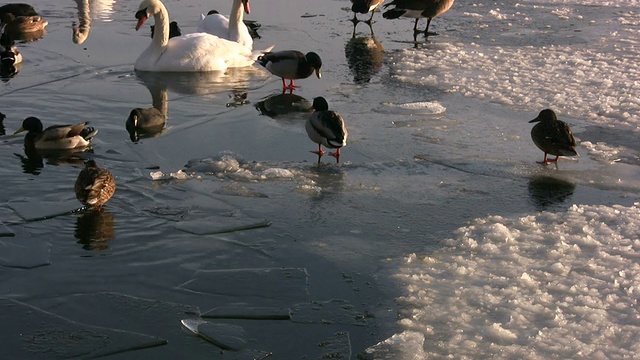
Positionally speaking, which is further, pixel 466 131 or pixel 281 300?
pixel 466 131

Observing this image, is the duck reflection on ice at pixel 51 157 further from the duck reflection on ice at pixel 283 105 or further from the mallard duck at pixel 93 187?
the duck reflection on ice at pixel 283 105

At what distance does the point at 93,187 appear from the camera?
7695 millimetres

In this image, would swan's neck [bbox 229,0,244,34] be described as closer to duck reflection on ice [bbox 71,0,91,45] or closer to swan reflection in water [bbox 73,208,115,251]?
duck reflection on ice [bbox 71,0,91,45]

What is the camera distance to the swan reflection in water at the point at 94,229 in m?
7.26

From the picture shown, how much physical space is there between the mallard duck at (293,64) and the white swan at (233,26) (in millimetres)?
2294

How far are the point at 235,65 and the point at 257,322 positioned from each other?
856 cm

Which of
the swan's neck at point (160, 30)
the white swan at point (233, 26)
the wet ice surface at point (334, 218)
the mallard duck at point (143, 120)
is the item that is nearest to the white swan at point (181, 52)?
the swan's neck at point (160, 30)

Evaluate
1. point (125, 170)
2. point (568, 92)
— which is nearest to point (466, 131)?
point (568, 92)

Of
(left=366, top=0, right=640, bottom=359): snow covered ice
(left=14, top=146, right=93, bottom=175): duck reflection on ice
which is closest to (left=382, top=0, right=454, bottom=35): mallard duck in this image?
(left=366, top=0, right=640, bottom=359): snow covered ice

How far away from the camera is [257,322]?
6145mm

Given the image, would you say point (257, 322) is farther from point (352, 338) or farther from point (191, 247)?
point (191, 247)

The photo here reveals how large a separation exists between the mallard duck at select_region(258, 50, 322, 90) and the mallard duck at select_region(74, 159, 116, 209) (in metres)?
5.09

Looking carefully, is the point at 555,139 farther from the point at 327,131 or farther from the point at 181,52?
the point at 181,52

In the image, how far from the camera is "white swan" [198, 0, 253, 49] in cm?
1508
